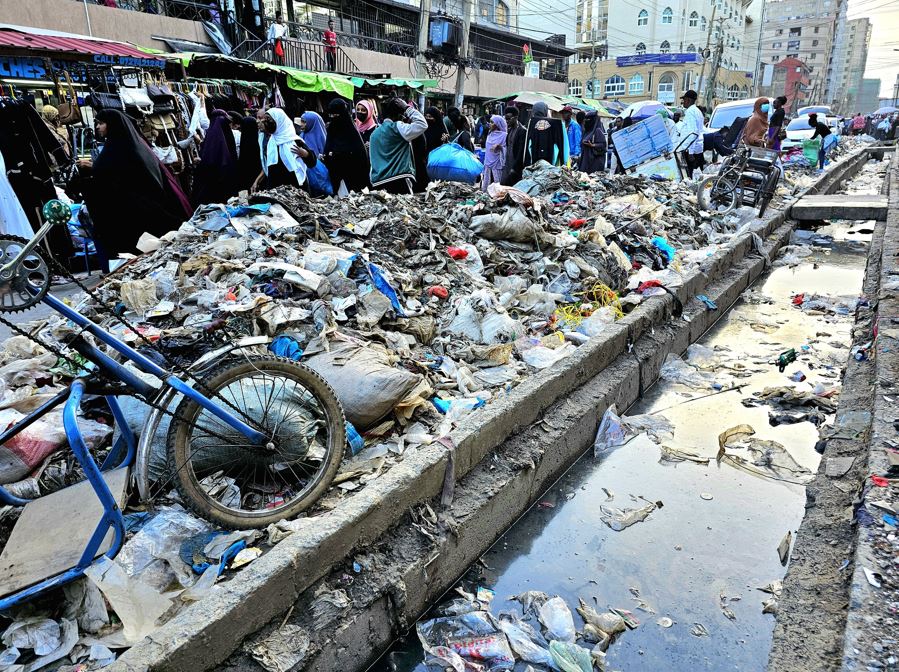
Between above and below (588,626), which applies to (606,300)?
above

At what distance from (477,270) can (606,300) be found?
1.17 metres

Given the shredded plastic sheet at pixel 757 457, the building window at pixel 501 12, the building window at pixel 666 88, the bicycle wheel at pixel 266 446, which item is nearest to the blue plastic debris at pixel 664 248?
the shredded plastic sheet at pixel 757 457

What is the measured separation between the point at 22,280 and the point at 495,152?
838cm

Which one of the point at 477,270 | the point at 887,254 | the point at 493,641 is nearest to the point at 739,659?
the point at 493,641

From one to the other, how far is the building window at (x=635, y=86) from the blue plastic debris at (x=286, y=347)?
59637 millimetres

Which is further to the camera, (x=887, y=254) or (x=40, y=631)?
(x=887, y=254)

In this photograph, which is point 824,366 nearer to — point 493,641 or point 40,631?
point 493,641

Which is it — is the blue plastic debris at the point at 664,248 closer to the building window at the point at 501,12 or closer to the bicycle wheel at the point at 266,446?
the bicycle wheel at the point at 266,446

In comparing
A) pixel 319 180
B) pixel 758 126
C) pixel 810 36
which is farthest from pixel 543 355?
pixel 810 36

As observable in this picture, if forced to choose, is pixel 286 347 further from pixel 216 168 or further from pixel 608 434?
pixel 216 168

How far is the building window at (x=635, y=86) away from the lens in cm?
5478

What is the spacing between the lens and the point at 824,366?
463 cm

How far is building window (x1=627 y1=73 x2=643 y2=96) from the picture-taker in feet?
180

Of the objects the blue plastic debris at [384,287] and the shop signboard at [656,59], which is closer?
the blue plastic debris at [384,287]
